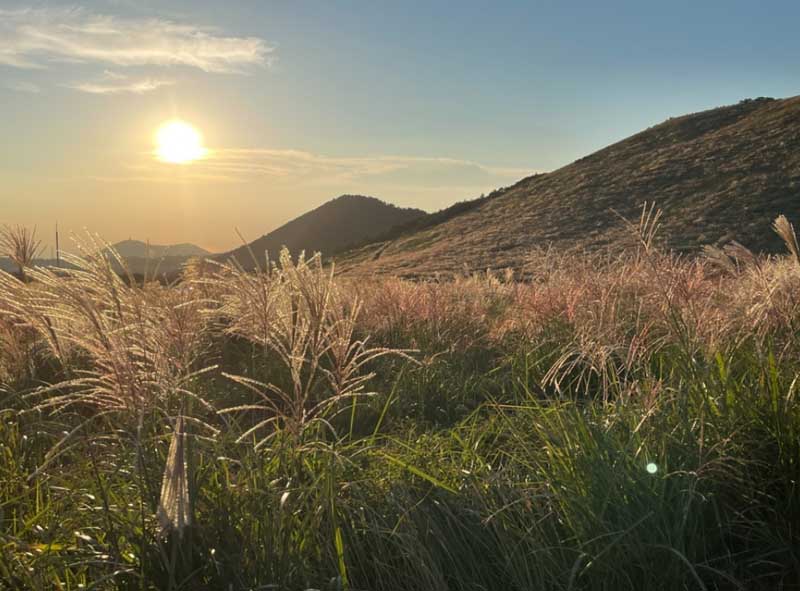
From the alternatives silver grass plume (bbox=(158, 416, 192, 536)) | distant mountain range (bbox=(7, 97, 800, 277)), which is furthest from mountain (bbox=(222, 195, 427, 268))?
silver grass plume (bbox=(158, 416, 192, 536))

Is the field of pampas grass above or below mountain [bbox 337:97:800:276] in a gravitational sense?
below

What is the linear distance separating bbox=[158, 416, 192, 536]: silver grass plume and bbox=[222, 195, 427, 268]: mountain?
71145 mm

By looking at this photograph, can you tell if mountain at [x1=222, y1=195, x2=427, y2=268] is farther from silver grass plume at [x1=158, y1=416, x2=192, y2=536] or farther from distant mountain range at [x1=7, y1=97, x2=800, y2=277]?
silver grass plume at [x1=158, y1=416, x2=192, y2=536]

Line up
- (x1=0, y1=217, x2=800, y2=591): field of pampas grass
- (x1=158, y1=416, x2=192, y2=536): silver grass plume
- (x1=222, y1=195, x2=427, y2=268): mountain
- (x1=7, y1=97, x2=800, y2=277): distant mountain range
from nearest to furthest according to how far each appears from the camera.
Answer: (x1=158, y1=416, x2=192, y2=536): silver grass plume, (x1=0, y1=217, x2=800, y2=591): field of pampas grass, (x1=7, y1=97, x2=800, y2=277): distant mountain range, (x1=222, y1=195, x2=427, y2=268): mountain

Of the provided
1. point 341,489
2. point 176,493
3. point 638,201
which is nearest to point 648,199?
point 638,201

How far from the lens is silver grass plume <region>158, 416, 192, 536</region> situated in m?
1.48

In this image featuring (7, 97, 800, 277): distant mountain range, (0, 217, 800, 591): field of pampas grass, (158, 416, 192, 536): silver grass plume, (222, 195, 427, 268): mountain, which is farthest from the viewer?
(222, 195, 427, 268): mountain

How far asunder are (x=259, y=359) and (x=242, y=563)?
12.9 feet

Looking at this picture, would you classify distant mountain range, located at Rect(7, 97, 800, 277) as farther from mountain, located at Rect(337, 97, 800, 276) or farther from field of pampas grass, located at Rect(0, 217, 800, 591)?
field of pampas grass, located at Rect(0, 217, 800, 591)

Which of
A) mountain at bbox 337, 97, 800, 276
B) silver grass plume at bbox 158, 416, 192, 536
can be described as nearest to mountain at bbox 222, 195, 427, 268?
mountain at bbox 337, 97, 800, 276

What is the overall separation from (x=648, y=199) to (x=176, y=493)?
33.7 meters

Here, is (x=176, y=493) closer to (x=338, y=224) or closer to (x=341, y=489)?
(x=341, y=489)

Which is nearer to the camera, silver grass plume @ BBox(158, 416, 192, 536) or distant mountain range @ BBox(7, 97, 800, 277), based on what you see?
silver grass plume @ BBox(158, 416, 192, 536)

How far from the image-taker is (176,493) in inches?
60.9
